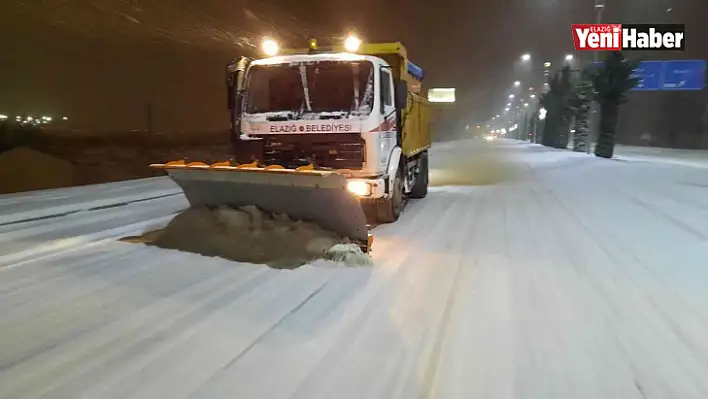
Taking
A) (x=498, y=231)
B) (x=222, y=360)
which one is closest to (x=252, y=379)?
(x=222, y=360)

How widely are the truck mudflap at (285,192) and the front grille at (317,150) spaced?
1287mm

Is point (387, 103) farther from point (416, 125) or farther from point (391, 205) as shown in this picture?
point (416, 125)

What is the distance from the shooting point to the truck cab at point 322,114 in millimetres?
9359

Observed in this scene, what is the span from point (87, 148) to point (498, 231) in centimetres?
2340

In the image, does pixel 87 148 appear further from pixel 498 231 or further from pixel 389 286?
pixel 389 286

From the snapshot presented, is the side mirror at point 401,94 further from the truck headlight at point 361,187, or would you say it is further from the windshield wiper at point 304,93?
the truck headlight at point 361,187

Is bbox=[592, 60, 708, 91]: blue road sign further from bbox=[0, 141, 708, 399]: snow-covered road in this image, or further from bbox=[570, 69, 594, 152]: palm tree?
bbox=[0, 141, 708, 399]: snow-covered road

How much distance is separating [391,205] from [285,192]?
10.8 ft

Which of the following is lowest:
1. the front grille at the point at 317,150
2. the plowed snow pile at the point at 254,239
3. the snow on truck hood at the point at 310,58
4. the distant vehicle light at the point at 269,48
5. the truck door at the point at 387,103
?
the plowed snow pile at the point at 254,239

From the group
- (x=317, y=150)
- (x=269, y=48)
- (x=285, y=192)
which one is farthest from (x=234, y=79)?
(x=285, y=192)

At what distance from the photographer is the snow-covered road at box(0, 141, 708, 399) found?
4.19 m

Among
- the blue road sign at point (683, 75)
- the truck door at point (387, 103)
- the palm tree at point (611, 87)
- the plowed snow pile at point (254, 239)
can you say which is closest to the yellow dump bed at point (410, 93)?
the truck door at point (387, 103)

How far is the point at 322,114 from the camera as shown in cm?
952

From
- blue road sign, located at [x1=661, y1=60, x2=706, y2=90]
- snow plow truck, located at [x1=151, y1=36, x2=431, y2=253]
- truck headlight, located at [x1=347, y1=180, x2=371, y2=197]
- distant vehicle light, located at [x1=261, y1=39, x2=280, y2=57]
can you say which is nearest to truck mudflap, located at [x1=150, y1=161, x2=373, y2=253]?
snow plow truck, located at [x1=151, y1=36, x2=431, y2=253]
